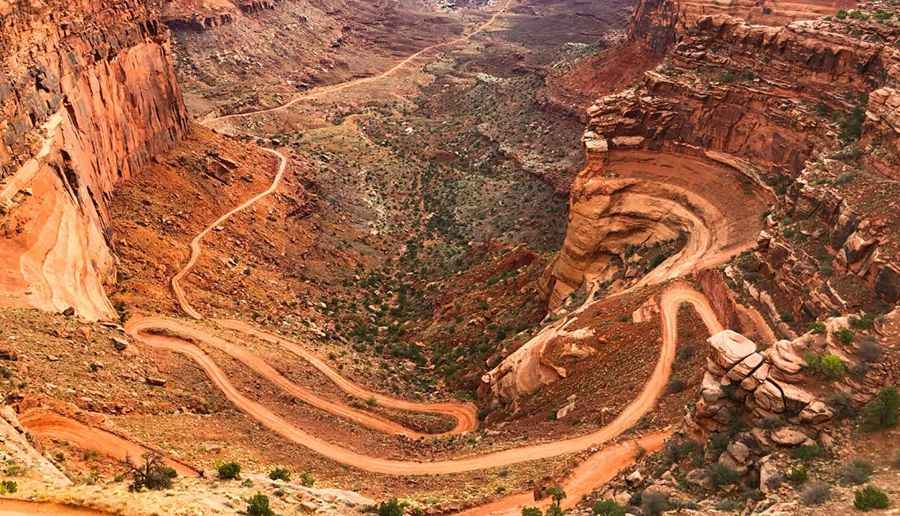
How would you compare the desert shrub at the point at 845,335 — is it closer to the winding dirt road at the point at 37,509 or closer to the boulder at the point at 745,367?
the boulder at the point at 745,367

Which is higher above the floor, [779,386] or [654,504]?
[779,386]

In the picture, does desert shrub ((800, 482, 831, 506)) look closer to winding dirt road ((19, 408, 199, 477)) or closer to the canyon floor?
the canyon floor

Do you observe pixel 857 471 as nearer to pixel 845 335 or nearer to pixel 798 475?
pixel 798 475

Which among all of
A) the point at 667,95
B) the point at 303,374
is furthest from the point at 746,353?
the point at 667,95

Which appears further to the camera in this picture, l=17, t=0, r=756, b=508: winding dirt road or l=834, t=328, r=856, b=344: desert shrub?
l=17, t=0, r=756, b=508: winding dirt road

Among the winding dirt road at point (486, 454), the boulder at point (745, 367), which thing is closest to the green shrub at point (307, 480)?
the winding dirt road at point (486, 454)

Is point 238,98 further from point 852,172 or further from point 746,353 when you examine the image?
point 746,353

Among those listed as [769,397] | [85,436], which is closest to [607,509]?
[769,397]

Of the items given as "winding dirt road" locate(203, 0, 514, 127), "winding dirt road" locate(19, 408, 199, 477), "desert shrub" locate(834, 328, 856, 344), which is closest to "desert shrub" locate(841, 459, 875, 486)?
"desert shrub" locate(834, 328, 856, 344)
